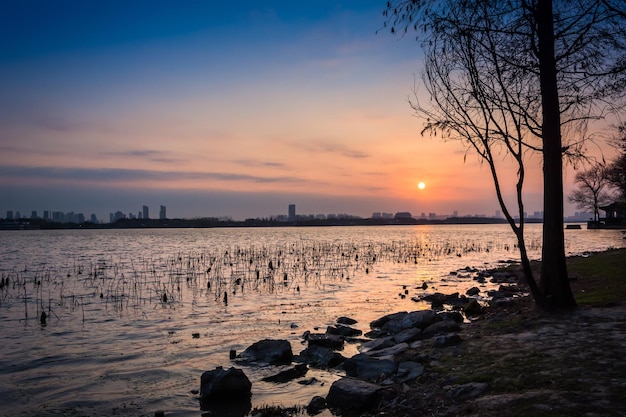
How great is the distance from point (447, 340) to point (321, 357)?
133 inches

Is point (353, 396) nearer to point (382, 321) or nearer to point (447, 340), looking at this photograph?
point (447, 340)

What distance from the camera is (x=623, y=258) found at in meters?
26.1

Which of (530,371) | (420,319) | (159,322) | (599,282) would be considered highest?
(599,282)

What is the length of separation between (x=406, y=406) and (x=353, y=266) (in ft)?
102

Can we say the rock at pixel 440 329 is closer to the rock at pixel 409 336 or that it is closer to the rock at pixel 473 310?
the rock at pixel 409 336

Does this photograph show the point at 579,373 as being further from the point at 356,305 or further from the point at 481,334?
the point at 356,305

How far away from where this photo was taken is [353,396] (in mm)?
8703

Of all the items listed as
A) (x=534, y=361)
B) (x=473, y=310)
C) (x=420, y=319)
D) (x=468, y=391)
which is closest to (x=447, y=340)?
(x=534, y=361)

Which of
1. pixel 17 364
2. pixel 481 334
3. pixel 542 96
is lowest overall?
pixel 17 364

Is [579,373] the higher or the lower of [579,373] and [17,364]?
the higher

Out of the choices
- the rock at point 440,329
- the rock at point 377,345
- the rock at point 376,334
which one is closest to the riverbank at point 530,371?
the rock at point 440,329

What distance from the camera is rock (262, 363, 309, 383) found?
1109 centimetres

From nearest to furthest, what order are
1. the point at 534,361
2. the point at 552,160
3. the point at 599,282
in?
1. the point at 534,361
2. the point at 552,160
3. the point at 599,282

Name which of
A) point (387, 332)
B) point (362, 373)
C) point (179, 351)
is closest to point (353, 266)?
point (387, 332)
